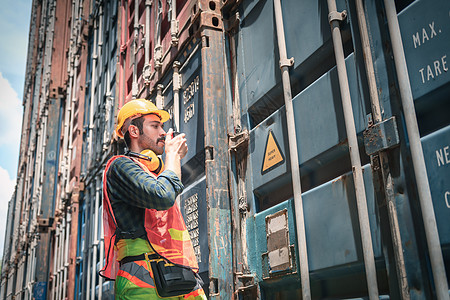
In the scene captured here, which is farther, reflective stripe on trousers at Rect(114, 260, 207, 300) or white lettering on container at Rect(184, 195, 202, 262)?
white lettering on container at Rect(184, 195, 202, 262)

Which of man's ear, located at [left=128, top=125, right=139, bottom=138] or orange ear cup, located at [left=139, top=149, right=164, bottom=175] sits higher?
man's ear, located at [left=128, top=125, right=139, bottom=138]

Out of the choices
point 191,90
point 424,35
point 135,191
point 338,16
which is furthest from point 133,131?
point 424,35

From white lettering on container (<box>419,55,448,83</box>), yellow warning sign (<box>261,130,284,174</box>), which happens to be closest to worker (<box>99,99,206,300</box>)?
yellow warning sign (<box>261,130,284,174</box>)

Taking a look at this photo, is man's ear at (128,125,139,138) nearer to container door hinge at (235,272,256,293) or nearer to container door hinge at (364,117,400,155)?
container door hinge at (235,272,256,293)

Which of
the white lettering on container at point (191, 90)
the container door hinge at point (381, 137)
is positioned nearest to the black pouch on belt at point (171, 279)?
the container door hinge at point (381, 137)

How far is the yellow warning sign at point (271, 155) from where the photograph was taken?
96.5 inches

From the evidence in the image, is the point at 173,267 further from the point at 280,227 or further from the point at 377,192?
the point at 377,192

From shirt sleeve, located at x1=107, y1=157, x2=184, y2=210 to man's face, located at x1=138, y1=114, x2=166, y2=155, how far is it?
0.25 meters

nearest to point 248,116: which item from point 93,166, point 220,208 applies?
point 220,208

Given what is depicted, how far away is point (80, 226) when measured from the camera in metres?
6.90

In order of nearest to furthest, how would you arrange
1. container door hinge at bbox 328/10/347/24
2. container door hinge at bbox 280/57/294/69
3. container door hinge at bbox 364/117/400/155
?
container door hinge at bbox 364/117/400/155 < container door hinge at bbox 328/10/347/24 < container door hinge at bbox 280/57/294/69

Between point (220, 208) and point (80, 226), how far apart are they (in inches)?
183

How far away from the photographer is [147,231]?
2248 mm

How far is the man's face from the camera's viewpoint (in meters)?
2.52
